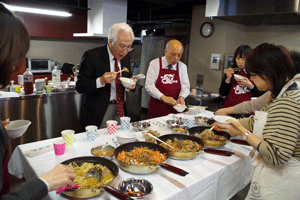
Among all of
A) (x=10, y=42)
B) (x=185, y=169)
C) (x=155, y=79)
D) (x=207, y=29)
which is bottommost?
(x=185, y=169)

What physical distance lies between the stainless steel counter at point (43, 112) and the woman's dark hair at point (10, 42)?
2704 mm

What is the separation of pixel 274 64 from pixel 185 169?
0.83 m

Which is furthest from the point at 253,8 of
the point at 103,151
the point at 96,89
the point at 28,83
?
the point at 28,83

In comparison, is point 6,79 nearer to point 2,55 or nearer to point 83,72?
point 2,55

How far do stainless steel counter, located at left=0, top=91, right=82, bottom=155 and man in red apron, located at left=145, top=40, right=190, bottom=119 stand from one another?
1.52 meters

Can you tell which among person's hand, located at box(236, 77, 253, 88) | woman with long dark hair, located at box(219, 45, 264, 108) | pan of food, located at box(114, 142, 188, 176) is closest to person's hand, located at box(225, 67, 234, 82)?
woman with long dark hair, located at box(219, 45, 264, 108)

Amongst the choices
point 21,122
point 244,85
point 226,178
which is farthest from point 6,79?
point 244,85

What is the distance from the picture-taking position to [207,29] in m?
5.03

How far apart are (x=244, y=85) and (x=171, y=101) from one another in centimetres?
106

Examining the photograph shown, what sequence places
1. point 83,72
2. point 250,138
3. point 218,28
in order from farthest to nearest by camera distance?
1. point 218,28
2. point 83,72
3. point 250,138

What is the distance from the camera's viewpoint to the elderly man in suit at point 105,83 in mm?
2369

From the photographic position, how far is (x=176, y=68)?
3166 mm

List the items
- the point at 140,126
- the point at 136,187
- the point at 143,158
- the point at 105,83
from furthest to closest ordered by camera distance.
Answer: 1. the point at 105,83
2. the point at 140,126
3. the point at 143,158
4. the point at 136,187

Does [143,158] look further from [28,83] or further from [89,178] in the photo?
[28,83]
